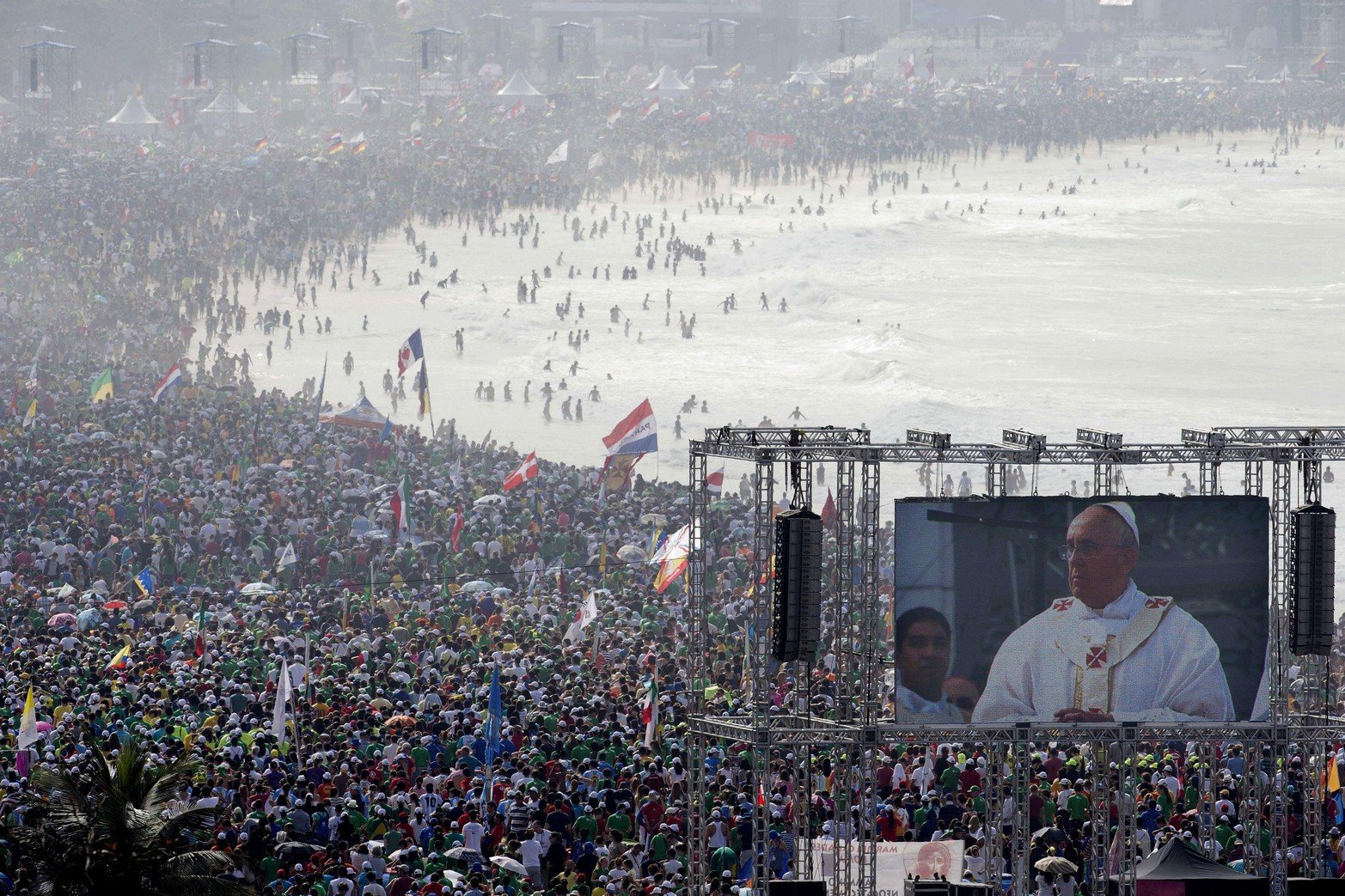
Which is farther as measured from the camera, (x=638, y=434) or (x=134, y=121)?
(x=134, y=121)

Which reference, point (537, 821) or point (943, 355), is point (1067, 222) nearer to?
point (943, 355)

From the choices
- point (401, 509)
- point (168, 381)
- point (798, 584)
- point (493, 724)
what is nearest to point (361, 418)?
point (168, 381)

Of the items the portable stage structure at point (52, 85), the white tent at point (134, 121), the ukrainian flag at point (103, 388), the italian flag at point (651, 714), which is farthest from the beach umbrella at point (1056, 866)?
the portable stage structure at point (52, 85)

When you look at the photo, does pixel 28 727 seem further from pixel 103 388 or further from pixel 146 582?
pixel 103 388

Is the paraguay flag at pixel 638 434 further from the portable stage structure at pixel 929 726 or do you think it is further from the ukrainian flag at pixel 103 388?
the portable stage structure at pixel 929 726

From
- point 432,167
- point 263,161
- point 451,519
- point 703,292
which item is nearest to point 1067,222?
point 703,292

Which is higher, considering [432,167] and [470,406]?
[432,167]

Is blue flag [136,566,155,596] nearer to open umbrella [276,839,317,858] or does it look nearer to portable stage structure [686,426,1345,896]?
portable stage structure [686,426,1345,896]
